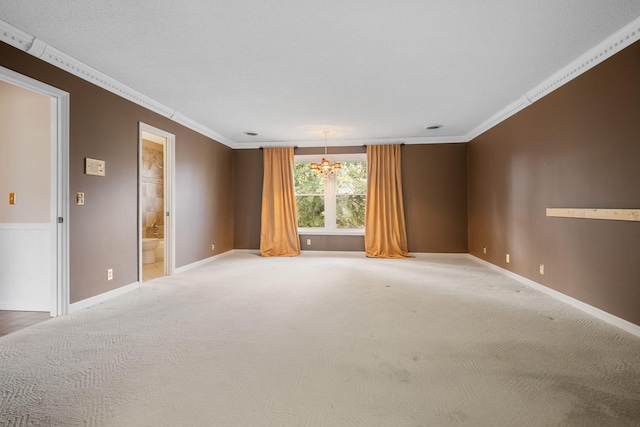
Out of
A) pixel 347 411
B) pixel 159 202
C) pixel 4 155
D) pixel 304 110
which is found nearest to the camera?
pixel 347 411

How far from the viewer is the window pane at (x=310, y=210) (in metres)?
6.98

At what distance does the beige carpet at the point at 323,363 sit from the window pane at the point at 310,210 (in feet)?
11.3

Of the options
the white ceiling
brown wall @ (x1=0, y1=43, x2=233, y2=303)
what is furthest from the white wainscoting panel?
the white ceiling

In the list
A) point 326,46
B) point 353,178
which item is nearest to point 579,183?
point 326,46

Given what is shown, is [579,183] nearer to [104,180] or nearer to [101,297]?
[104,180]

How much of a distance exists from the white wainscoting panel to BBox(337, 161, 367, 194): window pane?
5169 mm

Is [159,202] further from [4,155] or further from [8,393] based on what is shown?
[8,393]

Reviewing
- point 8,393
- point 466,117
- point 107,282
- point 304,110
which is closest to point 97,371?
point 8,393

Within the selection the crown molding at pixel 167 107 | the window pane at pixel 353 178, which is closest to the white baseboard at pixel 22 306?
the crown molding at pixel 167 107

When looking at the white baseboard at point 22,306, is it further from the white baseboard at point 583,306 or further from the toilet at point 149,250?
the white baseboard at point 583,306

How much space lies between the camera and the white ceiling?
2.28 meters

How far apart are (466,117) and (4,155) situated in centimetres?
621

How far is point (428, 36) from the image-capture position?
263cm

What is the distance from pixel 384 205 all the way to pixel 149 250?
500cm
